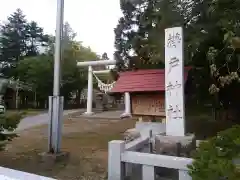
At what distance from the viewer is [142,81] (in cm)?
630

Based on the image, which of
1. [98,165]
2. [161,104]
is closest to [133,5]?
[161,104]

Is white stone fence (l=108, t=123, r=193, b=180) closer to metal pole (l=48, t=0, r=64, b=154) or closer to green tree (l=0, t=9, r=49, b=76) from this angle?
metal pole (l=48, t=0, r=64, b=154)

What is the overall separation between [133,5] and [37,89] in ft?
51.9

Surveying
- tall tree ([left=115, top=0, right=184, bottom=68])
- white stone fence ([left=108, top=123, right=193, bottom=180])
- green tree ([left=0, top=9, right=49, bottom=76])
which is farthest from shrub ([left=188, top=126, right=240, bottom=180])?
green tree ([left=0, top=9, right=49, bottom=76])

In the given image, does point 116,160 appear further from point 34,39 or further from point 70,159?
point 34,39

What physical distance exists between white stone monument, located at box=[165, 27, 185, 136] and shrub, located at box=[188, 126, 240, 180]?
177 cm

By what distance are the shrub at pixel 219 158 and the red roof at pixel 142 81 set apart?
3614 millimetres

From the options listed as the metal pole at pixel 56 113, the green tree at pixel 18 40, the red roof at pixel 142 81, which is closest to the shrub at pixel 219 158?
the red roof at pixel 142 81

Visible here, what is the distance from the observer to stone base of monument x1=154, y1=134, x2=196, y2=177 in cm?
380

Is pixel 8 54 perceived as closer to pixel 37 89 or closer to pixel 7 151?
pixel 37 89

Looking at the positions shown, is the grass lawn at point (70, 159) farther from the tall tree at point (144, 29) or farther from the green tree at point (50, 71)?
the green tree at point (50, 71)

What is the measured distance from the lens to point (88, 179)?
429cm

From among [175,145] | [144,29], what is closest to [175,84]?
[175,145]

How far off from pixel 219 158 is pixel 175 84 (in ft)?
7.33
